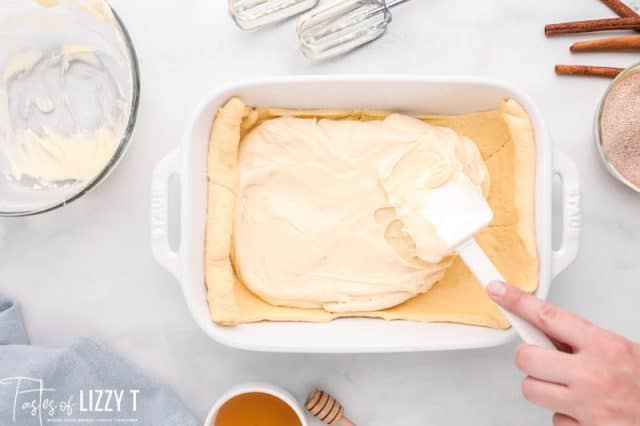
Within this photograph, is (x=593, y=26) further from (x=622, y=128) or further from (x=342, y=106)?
(x=342, y=106)

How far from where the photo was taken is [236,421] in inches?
34.8

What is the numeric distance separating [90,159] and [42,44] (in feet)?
0.61

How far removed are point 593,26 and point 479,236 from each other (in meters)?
0.33

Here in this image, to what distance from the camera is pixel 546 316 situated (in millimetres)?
689

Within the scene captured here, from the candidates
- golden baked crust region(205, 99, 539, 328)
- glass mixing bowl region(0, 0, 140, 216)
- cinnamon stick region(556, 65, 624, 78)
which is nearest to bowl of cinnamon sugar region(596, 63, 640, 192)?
cinnamon stick region(556, 65, 624, 78)

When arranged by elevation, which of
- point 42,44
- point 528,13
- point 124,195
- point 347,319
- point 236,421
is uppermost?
point 42,44

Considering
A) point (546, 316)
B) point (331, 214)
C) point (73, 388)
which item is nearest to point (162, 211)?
point (331, 214)

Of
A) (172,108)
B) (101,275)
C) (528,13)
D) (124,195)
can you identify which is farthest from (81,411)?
(528,13)

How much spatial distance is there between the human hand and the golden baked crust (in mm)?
90

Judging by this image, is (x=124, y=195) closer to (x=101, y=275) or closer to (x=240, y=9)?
(x=101, y=275)

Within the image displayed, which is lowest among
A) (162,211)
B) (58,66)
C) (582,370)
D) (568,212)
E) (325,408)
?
(325,408)

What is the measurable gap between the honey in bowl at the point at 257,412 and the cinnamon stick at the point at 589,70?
1.99ft

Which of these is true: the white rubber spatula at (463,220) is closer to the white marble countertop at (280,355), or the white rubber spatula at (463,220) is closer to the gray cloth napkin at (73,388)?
the white marble countertop at (280,355)

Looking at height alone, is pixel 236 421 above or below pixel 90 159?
below
